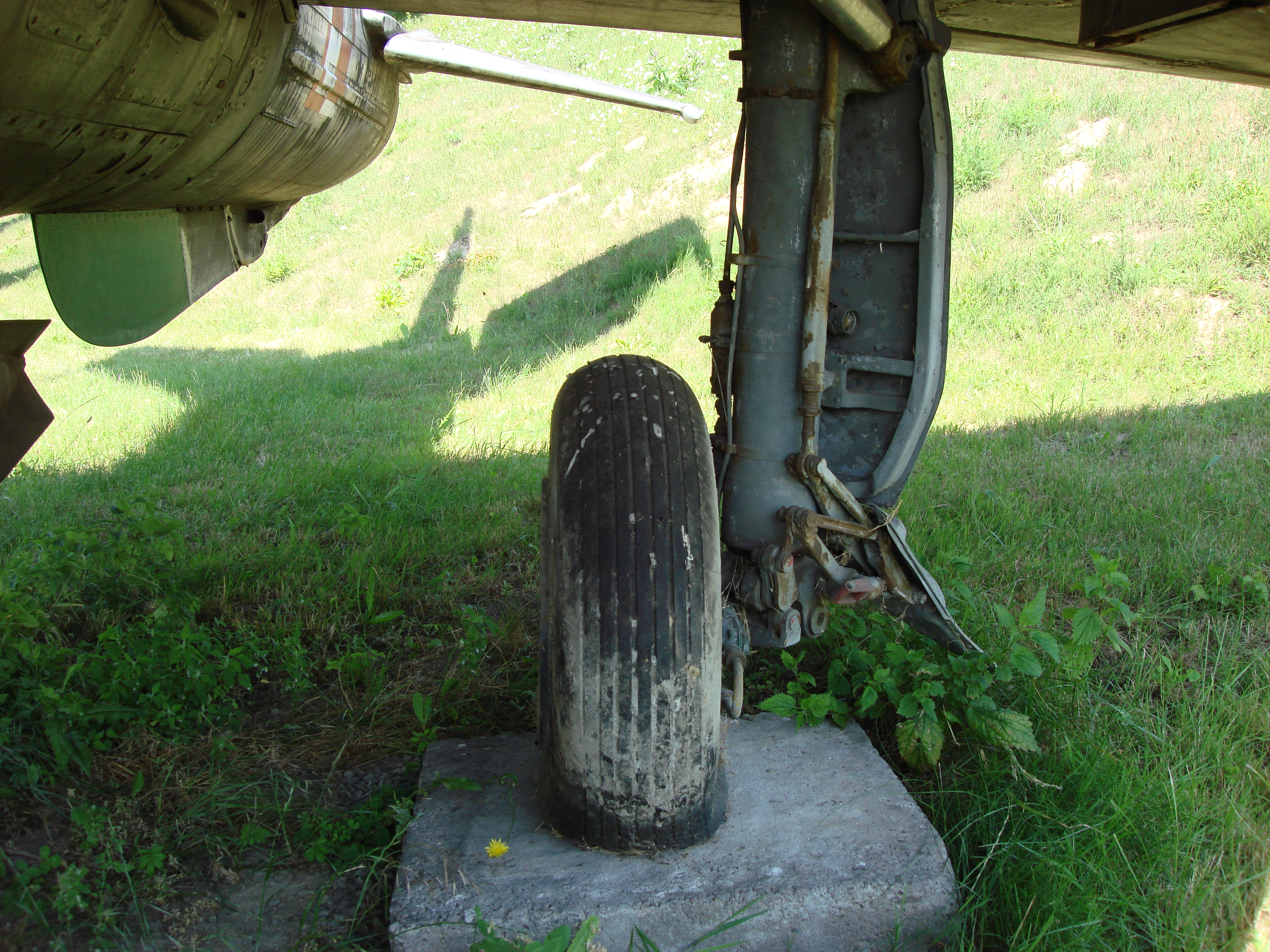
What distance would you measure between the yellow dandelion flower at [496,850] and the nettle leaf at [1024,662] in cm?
126

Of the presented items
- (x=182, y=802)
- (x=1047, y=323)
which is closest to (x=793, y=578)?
(x=182, y=802)

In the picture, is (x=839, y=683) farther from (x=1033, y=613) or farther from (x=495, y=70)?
(x=495, y=70)

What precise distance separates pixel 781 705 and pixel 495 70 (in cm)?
397

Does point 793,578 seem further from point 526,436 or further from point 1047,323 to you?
point 1047,323

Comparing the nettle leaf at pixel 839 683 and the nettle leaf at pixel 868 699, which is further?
the nettle leaf at pixel 839 683

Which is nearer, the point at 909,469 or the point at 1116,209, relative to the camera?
the point at 909,469

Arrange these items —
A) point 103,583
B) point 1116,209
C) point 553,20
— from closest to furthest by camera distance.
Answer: point 103,583 → point 553,20 → point 1116,209

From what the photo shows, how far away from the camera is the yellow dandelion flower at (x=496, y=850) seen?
175 cm

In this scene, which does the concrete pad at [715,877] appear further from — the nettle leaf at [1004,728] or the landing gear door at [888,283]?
the landing gear door at [888,283]

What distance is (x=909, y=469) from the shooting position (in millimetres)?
2318

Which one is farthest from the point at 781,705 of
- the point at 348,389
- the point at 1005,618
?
the point at 348,389

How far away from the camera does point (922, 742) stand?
2.09 meters

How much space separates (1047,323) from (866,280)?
4501 mm

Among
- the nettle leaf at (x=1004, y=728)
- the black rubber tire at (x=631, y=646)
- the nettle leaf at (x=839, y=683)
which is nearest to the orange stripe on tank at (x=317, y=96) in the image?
the black rubber tire at (x=631, y=646)
